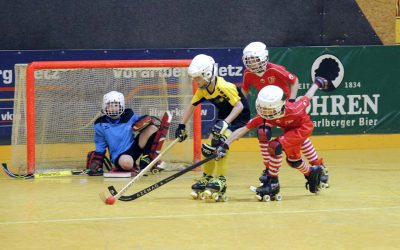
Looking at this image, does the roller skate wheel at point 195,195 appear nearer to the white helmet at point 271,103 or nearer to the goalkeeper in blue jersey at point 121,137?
the white helmet at point 271,103

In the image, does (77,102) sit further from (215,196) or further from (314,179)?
(314,179)

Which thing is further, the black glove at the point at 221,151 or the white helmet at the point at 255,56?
the white helmet at the point at 255,56

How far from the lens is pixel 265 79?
8250mm

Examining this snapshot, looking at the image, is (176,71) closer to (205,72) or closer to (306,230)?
(205,72)

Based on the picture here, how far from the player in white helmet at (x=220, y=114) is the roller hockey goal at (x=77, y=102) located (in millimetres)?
1278

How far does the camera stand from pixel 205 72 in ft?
25.1

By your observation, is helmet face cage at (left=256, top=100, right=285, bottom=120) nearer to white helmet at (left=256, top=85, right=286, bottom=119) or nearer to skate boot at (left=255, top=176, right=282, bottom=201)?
white helmet at (left=256, top=85, right=286, bottom=119)

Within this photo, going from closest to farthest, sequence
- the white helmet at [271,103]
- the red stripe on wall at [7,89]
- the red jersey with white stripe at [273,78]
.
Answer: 1. the white helmet at [271,103]
2. the red jersey with white stripe at [273,78]
3. the red stripe on wall at [7,89]

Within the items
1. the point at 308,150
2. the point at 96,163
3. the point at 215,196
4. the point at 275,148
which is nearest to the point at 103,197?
the point at 215,196

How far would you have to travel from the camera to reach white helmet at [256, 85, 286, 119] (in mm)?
7102

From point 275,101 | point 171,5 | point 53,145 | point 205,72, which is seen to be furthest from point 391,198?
point 171,5

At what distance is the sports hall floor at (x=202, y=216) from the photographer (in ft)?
19.5

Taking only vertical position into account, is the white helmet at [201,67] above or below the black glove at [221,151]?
above

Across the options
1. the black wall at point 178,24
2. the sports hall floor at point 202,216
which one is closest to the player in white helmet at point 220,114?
the sports hall floor at point 202,216
